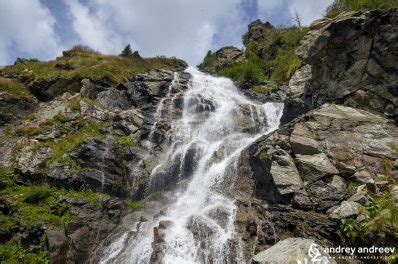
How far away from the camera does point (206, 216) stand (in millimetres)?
17266

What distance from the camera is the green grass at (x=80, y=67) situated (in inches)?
1270

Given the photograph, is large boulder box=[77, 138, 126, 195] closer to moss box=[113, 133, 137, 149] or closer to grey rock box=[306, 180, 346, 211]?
moss box=[113, 133, 137, 149]

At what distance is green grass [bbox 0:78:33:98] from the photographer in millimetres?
28641

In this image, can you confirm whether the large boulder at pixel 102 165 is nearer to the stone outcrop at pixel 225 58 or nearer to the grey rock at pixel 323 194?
the grey rock at pixel 323 194

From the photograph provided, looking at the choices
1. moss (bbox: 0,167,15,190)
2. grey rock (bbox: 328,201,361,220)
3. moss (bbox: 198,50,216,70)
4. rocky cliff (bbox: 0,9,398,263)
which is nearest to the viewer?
grey rock (bbox: 328,201,361,220)

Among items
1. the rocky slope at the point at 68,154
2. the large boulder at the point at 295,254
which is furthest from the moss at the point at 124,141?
the large boulder at the point at 295,254

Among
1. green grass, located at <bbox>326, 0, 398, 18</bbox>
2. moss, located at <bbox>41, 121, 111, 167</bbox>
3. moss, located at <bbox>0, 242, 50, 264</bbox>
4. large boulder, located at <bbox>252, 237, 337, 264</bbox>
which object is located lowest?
moss, located at <bbox>0, 242, 50, 264</bbox>

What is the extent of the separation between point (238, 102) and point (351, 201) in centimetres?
1971

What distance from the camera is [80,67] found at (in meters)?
34.5

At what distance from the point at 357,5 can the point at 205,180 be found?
16.3 metres

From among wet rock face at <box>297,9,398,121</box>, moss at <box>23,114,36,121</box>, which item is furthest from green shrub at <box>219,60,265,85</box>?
moss at <box>23,114,36,121</box>

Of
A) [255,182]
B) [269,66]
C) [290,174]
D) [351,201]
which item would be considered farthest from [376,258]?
[269,66]

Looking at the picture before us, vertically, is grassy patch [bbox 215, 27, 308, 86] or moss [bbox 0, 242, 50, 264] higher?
grassy patch [bbox 215, 27, 308, 86]

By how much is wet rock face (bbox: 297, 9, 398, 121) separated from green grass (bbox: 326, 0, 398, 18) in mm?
5070
